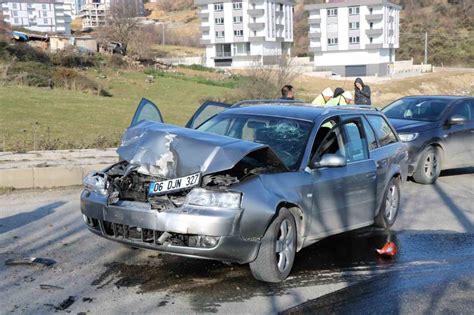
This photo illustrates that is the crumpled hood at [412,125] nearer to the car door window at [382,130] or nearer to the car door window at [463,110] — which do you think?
the car door window at [463,110]

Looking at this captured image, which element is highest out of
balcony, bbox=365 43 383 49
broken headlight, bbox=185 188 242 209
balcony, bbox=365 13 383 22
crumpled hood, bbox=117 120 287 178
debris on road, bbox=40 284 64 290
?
balcony, bbox=365 13 383 22

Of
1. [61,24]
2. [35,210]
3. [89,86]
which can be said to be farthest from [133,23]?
[35,210]

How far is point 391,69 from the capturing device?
316 ft

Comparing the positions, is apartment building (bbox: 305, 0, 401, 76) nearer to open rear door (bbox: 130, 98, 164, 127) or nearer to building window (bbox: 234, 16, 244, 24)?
building window (bbox: 234, 16, 244, 24)

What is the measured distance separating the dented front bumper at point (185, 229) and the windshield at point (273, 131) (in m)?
1.11

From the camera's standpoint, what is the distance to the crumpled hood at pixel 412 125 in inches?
444

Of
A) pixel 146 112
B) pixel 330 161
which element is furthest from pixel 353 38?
pixel 330 161

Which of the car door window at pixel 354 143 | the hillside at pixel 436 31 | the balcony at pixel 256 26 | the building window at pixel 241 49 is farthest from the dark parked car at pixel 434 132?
the hillside at pixel 436 31

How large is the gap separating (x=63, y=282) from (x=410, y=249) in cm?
384

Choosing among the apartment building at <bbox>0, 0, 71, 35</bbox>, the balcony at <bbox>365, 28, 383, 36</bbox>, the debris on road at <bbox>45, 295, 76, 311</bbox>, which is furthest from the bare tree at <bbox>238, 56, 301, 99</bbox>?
the apartment building at <bbox>0, 0, 71, 35</bbox>

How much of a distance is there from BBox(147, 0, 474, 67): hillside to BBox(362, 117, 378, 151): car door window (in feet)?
359

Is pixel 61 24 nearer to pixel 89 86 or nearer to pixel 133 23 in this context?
pixel 133 23

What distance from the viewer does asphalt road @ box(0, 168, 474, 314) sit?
4734 mm

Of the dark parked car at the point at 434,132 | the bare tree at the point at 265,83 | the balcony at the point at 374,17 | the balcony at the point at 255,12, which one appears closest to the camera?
the dark parked car at the point at 434,132
